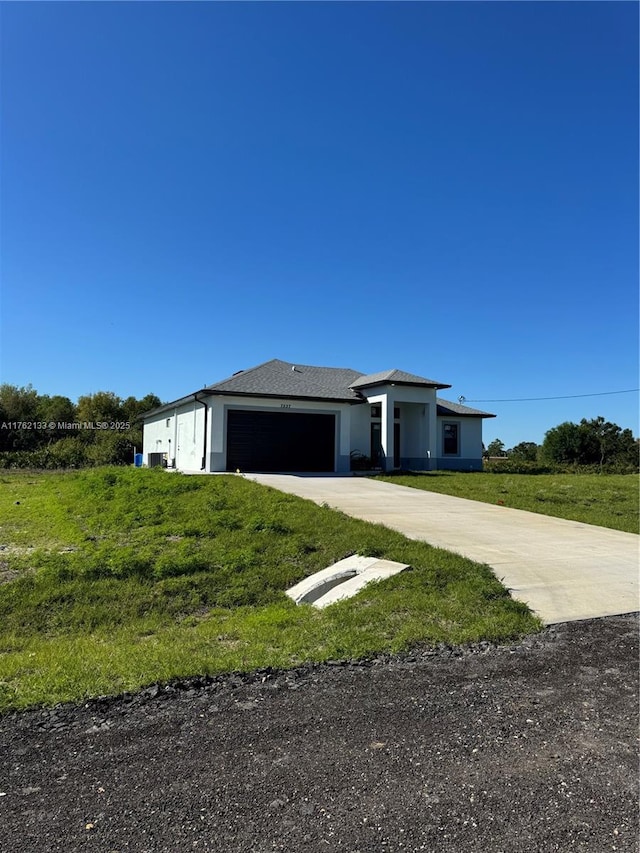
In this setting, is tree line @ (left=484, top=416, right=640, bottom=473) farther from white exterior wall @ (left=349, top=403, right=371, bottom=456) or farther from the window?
white exterior wall @ (left=349, top=403, right=371, bottom=456)

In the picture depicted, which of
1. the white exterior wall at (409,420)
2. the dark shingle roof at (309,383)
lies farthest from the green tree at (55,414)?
the white exterior wall at (409,420)

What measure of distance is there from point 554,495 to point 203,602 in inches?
492

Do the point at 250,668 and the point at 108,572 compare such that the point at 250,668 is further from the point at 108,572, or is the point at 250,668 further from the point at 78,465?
the point at 78,465

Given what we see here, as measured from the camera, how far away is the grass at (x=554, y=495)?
484 inches

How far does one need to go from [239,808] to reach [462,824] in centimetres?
100

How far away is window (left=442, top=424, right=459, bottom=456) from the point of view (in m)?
26.2

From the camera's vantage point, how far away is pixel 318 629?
4980mm

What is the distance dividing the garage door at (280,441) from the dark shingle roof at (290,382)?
35.9 inches

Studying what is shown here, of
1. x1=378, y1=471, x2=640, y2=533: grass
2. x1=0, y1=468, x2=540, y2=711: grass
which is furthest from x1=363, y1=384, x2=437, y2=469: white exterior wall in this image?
x1=0, y1=468, x2=540, y2=711: grass

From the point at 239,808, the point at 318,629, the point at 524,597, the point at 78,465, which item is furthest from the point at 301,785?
the point at 78,465

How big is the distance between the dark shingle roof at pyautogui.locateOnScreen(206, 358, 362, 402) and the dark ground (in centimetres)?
1698

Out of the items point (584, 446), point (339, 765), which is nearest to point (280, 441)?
point (339, 765)

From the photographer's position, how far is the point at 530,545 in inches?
339

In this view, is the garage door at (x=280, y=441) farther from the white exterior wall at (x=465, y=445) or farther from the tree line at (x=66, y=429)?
the tree line at (x=66, y=429)
